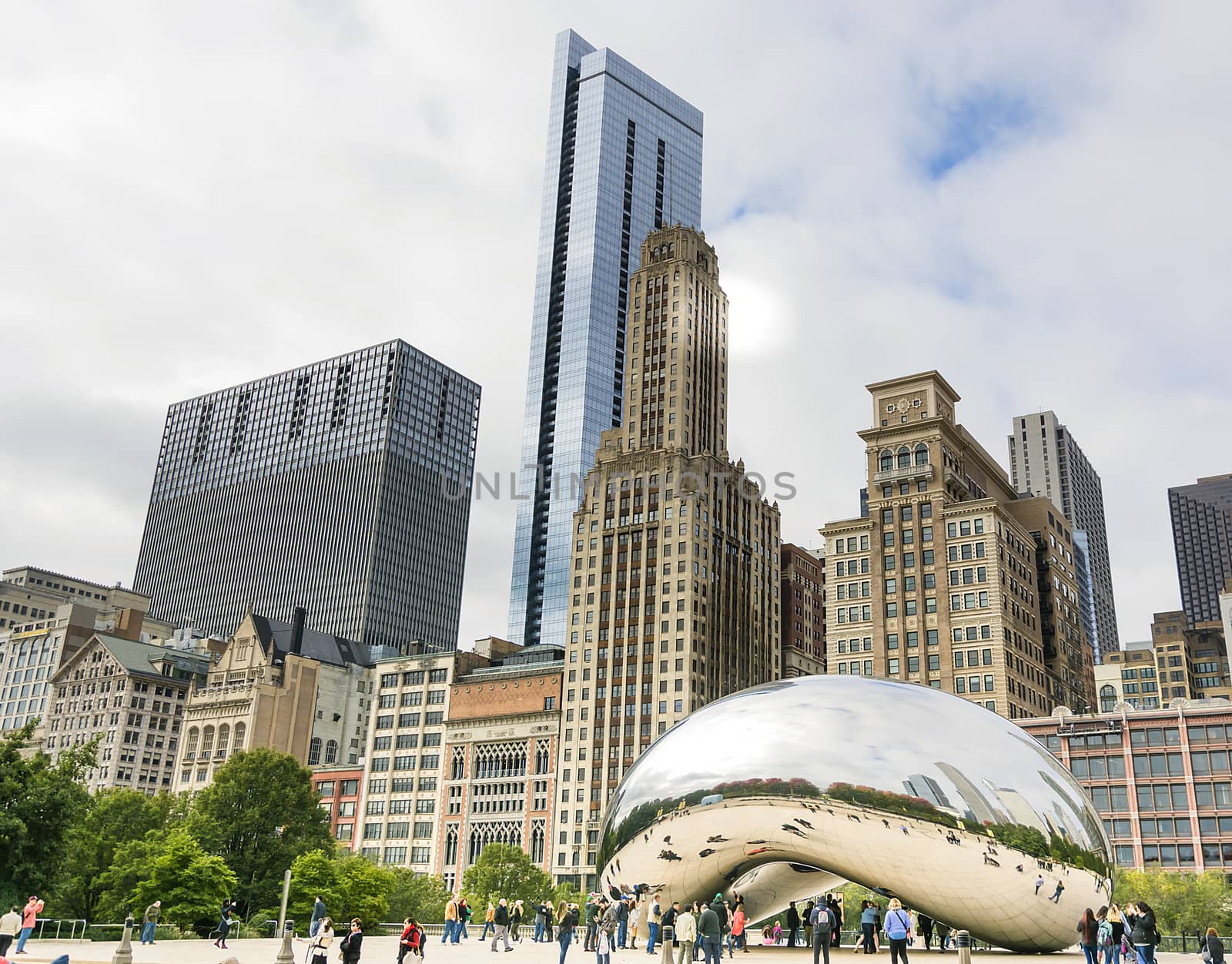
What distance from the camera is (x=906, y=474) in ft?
381

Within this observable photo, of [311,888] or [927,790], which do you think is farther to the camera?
[311,888]

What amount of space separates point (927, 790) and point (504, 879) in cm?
7997

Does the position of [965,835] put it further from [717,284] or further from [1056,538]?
[717,284]

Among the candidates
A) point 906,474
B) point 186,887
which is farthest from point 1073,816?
point 906,474

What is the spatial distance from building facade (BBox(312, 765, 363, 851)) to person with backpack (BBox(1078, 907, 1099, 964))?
5128 inches

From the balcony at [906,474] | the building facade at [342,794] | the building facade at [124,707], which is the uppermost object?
the balcony at [906,474]

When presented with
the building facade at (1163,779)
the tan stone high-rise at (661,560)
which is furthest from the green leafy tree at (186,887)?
the tan stone high-rise at (661,560)

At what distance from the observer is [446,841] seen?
137 m

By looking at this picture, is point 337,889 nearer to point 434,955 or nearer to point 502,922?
point 502,922

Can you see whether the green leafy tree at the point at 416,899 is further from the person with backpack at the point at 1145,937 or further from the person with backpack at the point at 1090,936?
the person with backpack at the point at 1090,936

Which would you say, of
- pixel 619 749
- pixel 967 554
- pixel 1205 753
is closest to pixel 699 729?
pixel 1205 753

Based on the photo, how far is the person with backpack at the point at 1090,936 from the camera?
83.5 ft

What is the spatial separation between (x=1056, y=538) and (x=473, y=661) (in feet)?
249

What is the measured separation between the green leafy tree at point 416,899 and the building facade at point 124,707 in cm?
7531
